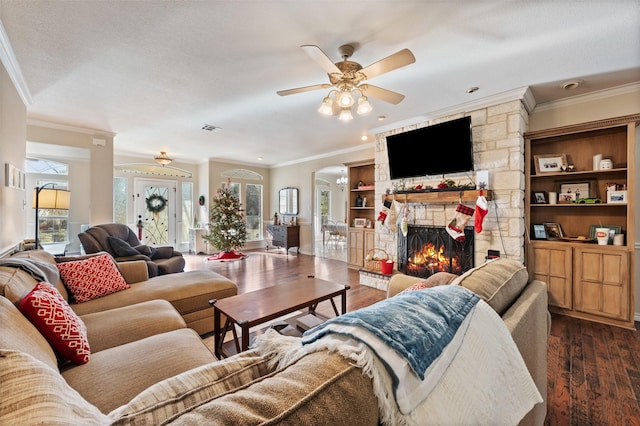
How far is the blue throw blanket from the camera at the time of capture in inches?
25.8

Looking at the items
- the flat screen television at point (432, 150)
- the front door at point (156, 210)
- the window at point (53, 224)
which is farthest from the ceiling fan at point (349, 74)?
the window at point (53, 224)

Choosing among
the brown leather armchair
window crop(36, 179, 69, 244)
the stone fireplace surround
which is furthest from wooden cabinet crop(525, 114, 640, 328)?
window crop(36, 179, 69, 244)

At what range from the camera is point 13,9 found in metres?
1.75

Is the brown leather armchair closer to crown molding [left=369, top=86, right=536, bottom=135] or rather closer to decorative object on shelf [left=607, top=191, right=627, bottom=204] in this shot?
crown molding [left=369, top=86, right=536, bottom=135]

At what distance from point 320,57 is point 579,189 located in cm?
335

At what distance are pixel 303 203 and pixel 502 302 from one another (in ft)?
19.7

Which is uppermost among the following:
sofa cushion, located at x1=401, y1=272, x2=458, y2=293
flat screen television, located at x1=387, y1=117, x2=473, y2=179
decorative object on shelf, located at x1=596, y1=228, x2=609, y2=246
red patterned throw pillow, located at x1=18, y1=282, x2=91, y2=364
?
flat screen television, located at x1=387, y1=117, x2=473, y2=179

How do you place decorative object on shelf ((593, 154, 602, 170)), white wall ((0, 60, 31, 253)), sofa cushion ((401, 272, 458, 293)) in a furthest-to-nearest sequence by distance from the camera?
1. decorative object on shelf ((593, 154, 602, 170))
2. white wall ((0, 60, 31, 253))
3. sofa cushion ((401, 272, 458, 293))

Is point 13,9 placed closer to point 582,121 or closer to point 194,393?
point 194,393

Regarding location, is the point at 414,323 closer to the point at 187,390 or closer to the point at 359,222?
the point at 187,390

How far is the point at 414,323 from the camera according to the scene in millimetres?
746

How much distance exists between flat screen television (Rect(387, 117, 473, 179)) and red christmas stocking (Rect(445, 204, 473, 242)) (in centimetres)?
50

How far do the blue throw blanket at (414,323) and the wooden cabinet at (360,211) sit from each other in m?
4.10

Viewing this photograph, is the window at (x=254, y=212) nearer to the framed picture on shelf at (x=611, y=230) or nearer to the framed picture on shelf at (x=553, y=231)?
the framed picture on shelf at (x=553, y=231)
